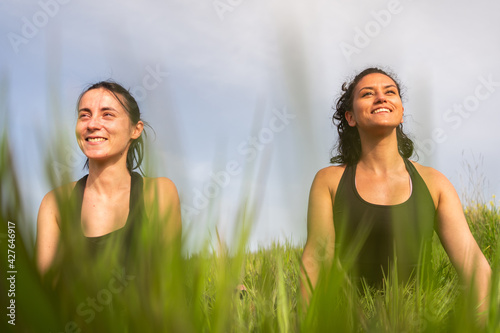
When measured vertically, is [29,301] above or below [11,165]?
below

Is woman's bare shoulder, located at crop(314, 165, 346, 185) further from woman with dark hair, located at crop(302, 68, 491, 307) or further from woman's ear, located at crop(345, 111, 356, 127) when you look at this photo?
woman's ear, located at crop(345, 111, 356, 127)

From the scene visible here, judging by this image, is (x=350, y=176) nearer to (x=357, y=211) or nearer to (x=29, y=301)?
(x=357, y=211)

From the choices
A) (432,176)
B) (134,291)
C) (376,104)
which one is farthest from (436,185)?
(134,291)

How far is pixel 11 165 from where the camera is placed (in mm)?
570

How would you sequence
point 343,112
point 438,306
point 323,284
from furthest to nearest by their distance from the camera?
point 343,112, point 438,306, point 323,284

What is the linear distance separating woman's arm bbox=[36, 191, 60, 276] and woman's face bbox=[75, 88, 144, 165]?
139 cm

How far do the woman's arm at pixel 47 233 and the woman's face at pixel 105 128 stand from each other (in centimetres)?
139

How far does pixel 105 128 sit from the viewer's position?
208cm

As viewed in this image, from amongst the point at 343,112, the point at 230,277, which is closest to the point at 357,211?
the point at 343,112

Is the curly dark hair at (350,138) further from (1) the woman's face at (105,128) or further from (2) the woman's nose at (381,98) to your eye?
(1) the woman's face at (105,128)

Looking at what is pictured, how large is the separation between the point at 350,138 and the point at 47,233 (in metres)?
2.51

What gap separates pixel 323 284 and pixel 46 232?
378 millimetres

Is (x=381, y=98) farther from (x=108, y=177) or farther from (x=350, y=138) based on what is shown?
(x=108, y=177)

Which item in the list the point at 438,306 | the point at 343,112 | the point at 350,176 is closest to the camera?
the point at 438,306
